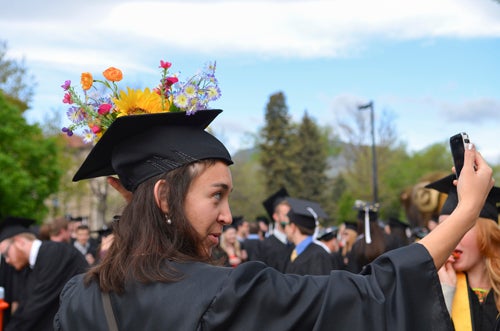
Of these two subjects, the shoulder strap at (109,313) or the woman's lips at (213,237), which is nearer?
the shoulder strap at (109,313)

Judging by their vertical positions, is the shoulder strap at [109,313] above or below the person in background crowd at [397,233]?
above

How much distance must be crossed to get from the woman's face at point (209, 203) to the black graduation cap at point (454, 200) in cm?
222

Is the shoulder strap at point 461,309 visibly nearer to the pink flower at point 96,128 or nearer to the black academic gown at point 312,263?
the pink flower at point 96,128

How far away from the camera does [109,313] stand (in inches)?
88.3

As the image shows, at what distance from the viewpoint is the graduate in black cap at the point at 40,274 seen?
746cm

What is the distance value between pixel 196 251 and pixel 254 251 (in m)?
12.2

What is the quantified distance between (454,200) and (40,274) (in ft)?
16.8

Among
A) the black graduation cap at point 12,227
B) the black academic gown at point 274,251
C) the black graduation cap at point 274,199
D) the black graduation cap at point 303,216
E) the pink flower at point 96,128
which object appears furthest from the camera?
the black graduation cap at point 274,199

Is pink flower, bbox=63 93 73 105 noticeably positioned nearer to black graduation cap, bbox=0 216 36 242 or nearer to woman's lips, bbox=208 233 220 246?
woman's lips, bbox=208 233 220 246

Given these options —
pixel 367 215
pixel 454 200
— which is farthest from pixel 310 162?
pixel 454 200

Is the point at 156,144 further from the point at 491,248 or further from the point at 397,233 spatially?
the point at 397,233

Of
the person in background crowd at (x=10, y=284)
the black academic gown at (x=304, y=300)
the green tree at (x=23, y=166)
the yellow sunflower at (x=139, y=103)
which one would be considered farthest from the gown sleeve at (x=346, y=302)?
the green tree at (x=23, y=166)

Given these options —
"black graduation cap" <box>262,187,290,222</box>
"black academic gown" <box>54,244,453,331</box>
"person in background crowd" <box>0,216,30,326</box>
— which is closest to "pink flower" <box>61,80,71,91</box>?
"black academic gown" <box>54,244,453,331</box>

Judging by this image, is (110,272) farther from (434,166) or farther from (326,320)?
(434,166)
